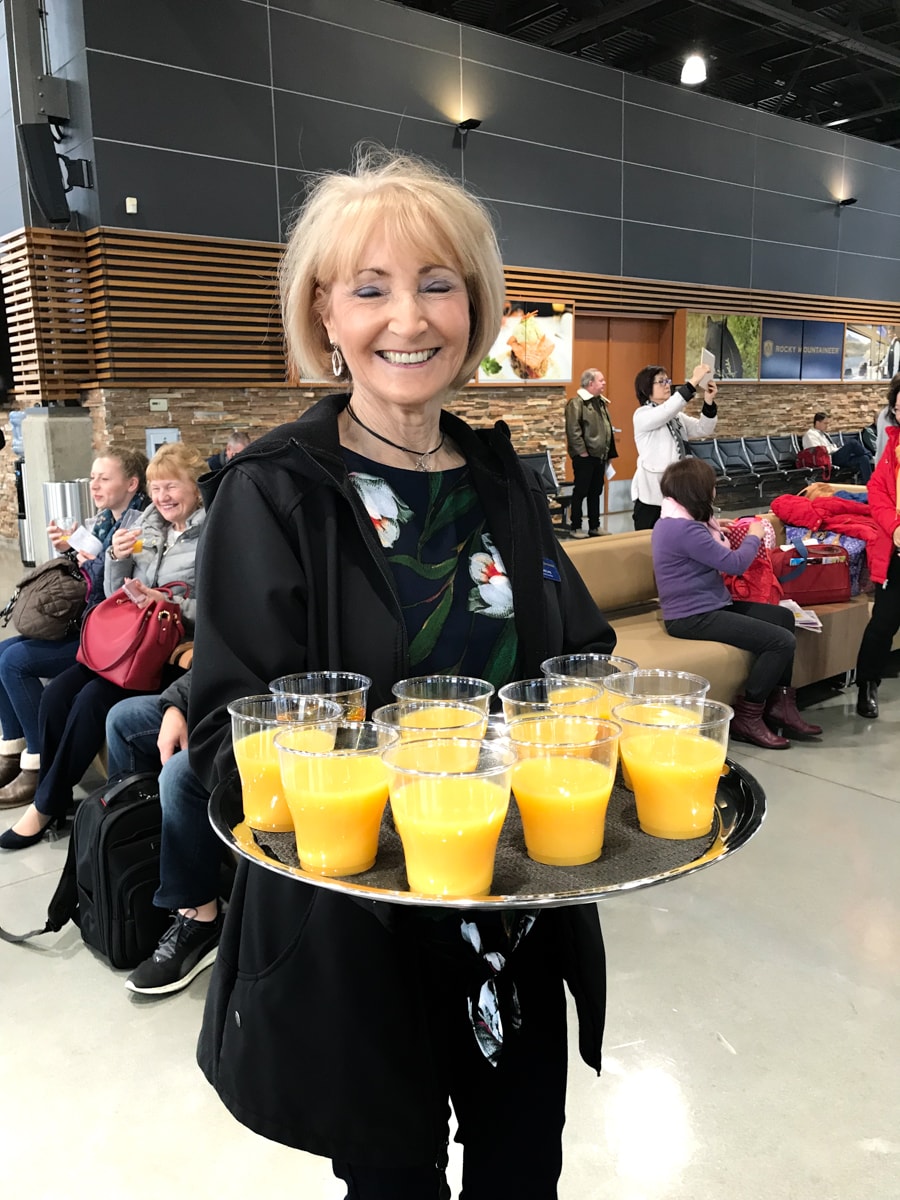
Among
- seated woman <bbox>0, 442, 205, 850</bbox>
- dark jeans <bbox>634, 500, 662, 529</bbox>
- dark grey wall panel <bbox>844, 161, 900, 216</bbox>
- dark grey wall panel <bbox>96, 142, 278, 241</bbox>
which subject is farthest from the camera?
dark grey wall panel <bbox>844, 161, 900, 216</bbox>

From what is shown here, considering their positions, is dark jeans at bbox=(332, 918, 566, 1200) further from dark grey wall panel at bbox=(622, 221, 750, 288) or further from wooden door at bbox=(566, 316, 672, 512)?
dark grey wall panel at bbox=(622, 221, 750, 288)

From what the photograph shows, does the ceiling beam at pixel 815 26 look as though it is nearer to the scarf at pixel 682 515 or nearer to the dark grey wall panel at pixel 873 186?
the dark grey wall panel at pixel 873 186

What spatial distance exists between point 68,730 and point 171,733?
1.49m

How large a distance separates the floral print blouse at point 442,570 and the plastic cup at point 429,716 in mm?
214

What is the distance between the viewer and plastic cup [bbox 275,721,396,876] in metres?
0.90

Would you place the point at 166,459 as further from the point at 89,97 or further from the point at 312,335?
the point at 89,97

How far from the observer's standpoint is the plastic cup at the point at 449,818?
2.82 ft

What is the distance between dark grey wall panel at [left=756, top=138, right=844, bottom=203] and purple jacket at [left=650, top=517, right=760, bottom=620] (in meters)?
11.7

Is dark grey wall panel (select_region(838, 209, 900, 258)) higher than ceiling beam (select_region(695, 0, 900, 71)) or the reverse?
the reverse

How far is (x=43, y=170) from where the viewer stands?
8047mm

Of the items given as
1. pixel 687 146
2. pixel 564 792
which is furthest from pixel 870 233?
pixel 564 792

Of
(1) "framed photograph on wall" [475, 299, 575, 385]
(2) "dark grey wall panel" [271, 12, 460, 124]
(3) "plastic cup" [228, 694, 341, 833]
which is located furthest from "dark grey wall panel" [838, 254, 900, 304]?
(3) "plastic cup" [228, 694, 341, 833]

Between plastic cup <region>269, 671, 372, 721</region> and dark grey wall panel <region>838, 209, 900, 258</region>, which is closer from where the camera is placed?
plastic cup <region>269, 671, 372, 721</region>

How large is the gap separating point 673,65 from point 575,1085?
16911mm
